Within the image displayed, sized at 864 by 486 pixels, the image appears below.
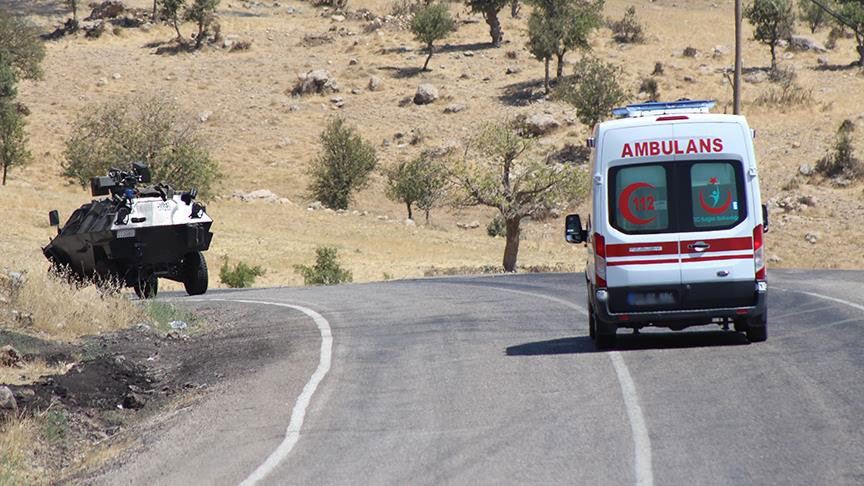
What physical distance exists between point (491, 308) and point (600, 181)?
22.4ft

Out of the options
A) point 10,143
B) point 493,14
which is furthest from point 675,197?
point 493,14

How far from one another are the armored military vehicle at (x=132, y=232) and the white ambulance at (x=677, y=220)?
12965mm

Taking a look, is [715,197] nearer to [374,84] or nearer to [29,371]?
[29,371]

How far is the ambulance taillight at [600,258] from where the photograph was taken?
44.9ft

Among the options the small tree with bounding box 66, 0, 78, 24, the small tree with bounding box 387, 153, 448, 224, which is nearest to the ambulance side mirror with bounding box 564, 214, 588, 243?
the small tree with bounding box 387, 153, 448, 224

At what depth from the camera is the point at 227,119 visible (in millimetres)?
72375

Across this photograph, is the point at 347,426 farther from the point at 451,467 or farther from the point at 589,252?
the point at 589,252

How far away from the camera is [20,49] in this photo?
7150cm

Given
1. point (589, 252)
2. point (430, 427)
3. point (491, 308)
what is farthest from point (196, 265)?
point (430, 427)

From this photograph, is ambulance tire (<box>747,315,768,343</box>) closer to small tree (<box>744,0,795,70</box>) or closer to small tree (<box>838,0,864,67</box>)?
small tree (<box>744,0,795,70</box>)

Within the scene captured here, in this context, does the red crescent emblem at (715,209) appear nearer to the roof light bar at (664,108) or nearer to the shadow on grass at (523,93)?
the roof light bar at (664,108)

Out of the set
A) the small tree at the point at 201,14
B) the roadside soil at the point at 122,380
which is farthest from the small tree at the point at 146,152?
the roadside soil at the point at 122,380

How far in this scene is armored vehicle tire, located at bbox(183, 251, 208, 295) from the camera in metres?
26.6

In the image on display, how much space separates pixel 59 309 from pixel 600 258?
8.37 metres
